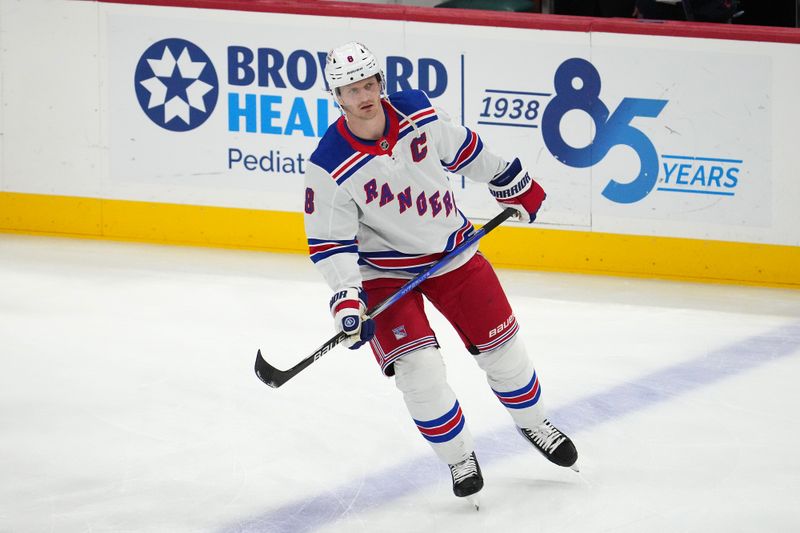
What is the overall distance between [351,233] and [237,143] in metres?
2.88

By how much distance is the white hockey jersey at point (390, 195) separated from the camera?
309cm

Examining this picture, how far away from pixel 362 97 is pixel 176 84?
9.94 feet

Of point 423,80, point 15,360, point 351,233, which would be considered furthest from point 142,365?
point 423,80

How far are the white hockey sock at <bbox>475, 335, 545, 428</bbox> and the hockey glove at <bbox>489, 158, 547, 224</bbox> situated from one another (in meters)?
0.38

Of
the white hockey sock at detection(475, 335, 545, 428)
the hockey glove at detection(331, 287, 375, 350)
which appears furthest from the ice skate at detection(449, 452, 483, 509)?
the hockey glove at detection(331, 287, 375, 350)

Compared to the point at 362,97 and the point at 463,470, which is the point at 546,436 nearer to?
the point at 463,470

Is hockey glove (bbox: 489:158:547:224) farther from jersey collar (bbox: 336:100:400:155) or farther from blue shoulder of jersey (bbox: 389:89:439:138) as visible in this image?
jersey collar (bbox: 336:100:400:155)

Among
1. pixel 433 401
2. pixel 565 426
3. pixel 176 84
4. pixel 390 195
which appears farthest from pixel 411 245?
pixel 176 84

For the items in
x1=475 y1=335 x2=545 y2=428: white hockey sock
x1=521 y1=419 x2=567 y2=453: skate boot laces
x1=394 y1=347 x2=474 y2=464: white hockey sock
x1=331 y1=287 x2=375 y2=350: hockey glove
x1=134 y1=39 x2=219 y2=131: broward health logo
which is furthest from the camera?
x1=134 y1=39 x2=219 y2=131: broward health logo

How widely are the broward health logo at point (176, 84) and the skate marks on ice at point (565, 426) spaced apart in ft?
8.77

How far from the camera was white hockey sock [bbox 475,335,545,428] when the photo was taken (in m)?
3.33

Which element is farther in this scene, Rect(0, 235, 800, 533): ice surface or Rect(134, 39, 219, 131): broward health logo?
Rect(134, 39, 219, 131): broward health logo

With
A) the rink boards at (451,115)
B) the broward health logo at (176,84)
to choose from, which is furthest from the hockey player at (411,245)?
the broward health logo at (176,84)

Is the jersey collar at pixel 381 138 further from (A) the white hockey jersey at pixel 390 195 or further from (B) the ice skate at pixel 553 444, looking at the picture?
(B) the ice skate at pixel 553 444
